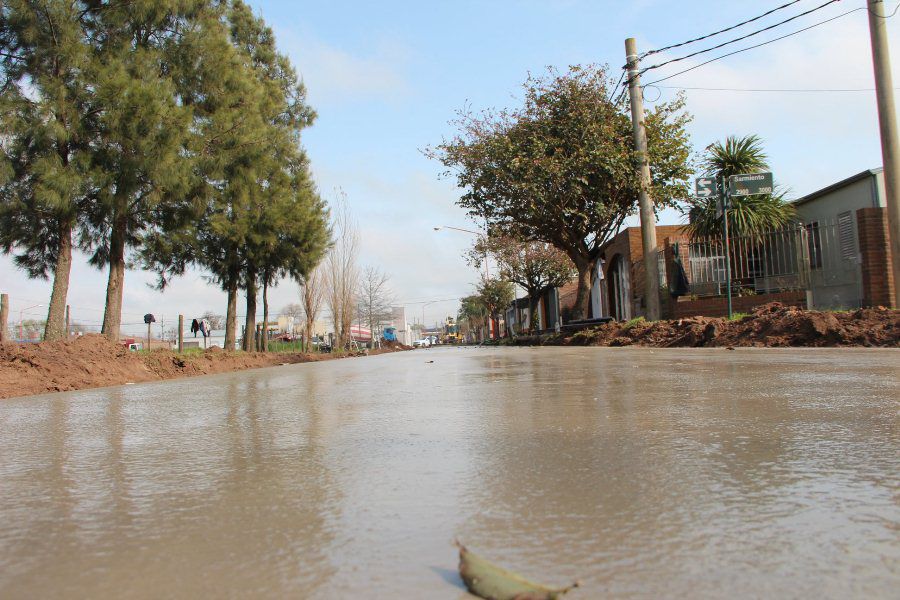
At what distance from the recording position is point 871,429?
3.29m

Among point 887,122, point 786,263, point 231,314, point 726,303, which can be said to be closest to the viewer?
point 887,122

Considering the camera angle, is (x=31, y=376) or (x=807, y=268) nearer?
(x=31, y=376)

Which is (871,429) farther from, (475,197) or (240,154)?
(475,197)

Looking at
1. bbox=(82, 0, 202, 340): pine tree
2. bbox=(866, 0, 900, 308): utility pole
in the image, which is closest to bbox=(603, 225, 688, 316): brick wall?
bbox=(866, 0, 900, 308): utility pole

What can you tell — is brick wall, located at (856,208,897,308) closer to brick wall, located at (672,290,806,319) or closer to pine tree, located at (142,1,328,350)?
brick wall, located at (672,290,806,319)

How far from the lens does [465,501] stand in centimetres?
224

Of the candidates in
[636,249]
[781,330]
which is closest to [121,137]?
[781,330]

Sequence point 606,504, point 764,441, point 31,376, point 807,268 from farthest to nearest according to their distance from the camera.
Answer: point 807,268
point 31,376
point 764,441
point 606,504

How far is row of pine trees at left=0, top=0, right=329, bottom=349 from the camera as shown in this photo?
48.0 feet

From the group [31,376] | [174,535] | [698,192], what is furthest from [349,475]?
[698,192]

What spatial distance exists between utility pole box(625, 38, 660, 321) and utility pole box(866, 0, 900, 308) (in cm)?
635

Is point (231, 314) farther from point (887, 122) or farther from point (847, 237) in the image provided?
point (887, 122)

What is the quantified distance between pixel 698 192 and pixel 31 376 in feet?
46.3

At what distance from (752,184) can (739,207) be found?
17.7ft
